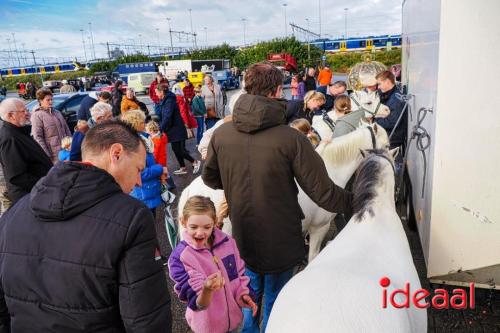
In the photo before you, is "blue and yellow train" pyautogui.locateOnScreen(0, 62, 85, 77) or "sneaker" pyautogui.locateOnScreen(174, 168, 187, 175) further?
"blue and yellow train" pyautogui.locateOnScreen(0, 62, 85, 77)

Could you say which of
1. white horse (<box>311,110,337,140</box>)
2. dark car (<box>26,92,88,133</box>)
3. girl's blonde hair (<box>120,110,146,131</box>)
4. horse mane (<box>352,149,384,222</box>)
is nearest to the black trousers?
girl's blonde hair (<box>120,110,146,131</box>)

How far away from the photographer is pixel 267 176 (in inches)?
79.6

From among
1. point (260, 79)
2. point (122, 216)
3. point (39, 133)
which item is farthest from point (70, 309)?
point (39, 133)

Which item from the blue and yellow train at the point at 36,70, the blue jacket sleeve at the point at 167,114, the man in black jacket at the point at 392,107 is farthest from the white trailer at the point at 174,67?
the blue and yellow train at the point at 36,70

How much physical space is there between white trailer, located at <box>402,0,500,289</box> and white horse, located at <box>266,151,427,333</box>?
1.47ft

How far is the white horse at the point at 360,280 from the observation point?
4.82ft

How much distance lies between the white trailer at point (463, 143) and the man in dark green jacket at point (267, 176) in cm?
77

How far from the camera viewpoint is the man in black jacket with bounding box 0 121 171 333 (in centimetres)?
118

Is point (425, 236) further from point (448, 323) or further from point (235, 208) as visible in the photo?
point (235, 208)

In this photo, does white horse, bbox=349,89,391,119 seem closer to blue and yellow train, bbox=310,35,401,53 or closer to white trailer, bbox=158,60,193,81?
white trailer, bbox=158,60,193,81

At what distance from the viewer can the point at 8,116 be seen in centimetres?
343

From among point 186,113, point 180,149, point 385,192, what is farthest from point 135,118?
point 186,113

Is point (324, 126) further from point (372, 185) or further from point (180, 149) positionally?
point (180, 149)

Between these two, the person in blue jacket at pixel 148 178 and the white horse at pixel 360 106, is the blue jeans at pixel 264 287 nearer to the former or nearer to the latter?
the person in blue jacket at pixel 148 178
